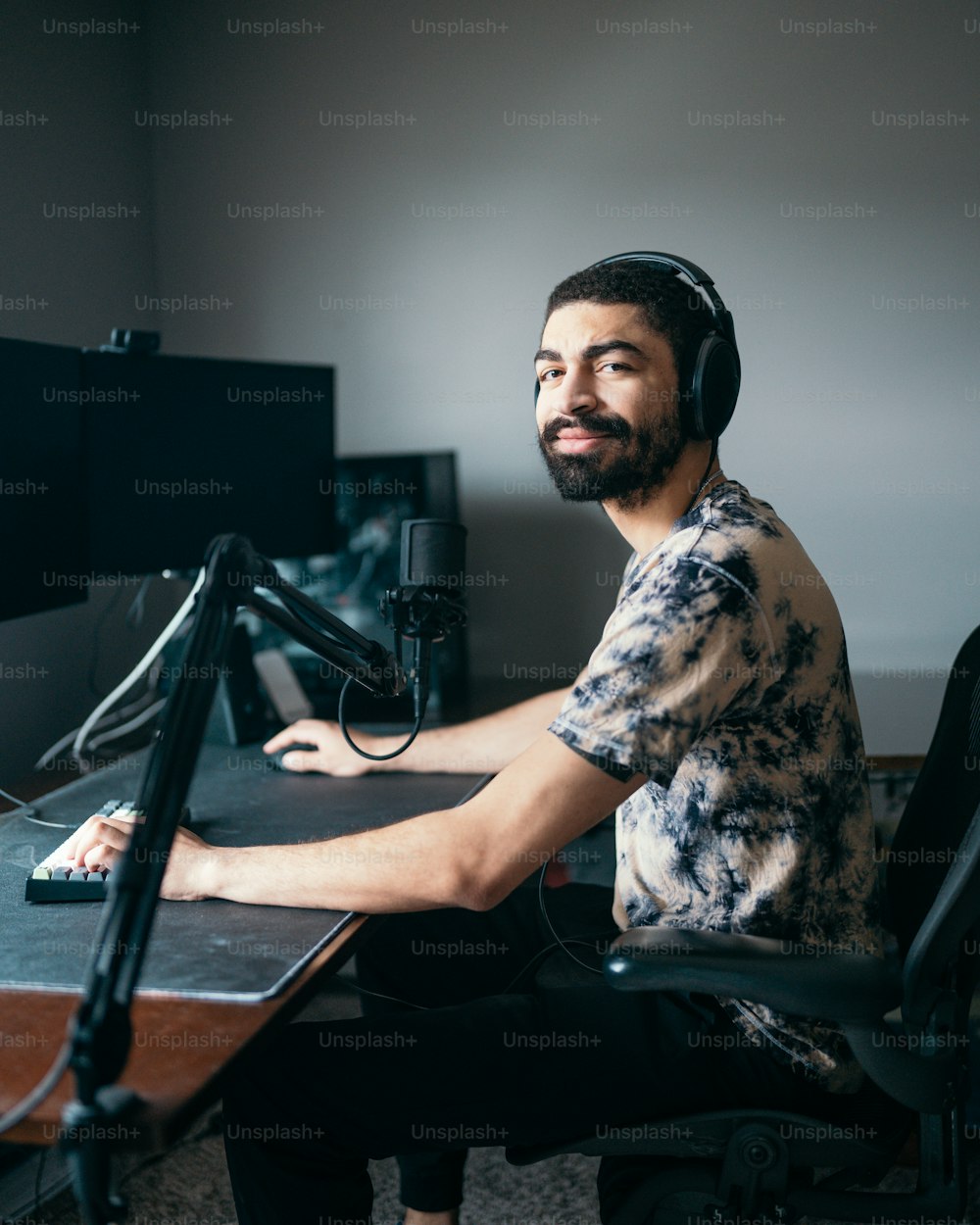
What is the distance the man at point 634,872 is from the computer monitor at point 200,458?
72 cm

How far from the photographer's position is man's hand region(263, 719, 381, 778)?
5.21ft

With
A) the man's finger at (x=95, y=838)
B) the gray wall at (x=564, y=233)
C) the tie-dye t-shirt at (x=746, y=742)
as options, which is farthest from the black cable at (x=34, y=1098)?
the gray wall at (x=564, y=233)

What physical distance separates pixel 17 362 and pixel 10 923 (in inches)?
31.6

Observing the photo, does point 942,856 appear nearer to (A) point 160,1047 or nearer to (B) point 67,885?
(A) point 160,1047

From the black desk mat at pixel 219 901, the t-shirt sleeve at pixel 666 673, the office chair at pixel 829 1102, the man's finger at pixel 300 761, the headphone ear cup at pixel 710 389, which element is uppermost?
the headphone ear cup at pixel 710 389

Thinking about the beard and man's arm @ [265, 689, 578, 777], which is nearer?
the beard

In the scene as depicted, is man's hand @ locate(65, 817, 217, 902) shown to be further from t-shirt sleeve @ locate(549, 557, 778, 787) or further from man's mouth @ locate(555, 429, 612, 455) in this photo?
man's mouth @ locate(555, 429, 612, 455)

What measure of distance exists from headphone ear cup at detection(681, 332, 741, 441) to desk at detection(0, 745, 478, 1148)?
0.62 metres

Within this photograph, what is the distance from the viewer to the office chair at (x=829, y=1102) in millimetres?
978

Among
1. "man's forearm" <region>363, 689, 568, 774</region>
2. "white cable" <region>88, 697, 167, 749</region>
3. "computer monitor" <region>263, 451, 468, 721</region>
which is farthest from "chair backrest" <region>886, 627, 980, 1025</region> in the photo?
"white cable" <region>88, 697, 167, 749</region>

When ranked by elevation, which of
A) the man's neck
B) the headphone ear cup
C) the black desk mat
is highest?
the headphone ear cup

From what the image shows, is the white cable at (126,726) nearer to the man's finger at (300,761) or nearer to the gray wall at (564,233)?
the man's finger at (300,761)

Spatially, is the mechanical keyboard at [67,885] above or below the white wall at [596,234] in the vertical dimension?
below

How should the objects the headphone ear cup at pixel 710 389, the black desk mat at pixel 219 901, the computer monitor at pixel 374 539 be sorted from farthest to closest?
the computer monitor at pixel 374 539 < the headphone ear cup at pixel 710 389 < the black desk mat at pixel 219 901
